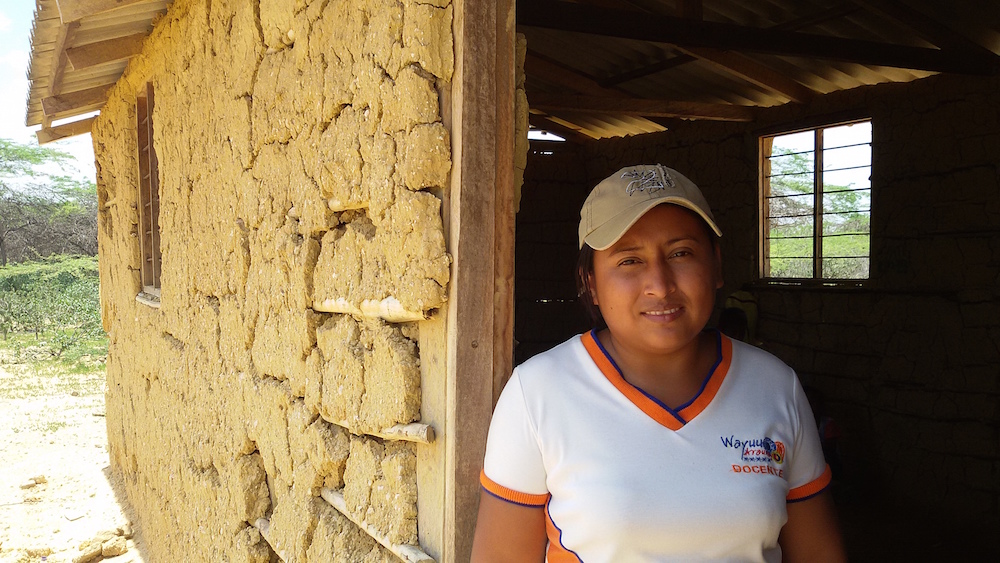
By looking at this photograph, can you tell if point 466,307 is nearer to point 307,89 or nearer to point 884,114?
point 307,89

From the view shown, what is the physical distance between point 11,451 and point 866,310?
801 centimetres

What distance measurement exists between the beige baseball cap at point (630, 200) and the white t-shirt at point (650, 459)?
206 mm

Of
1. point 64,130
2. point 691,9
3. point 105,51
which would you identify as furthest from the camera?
point 64,130

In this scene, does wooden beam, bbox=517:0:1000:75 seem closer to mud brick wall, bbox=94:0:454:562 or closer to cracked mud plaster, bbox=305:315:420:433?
mud brick wall, bbox=94:0:454:562

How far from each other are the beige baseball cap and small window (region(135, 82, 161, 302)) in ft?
13.2

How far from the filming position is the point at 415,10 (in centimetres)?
162

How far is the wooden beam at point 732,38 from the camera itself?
3785 mm

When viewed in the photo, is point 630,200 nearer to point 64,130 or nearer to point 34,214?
point 64,130

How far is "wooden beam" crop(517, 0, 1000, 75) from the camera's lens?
12.4 ft

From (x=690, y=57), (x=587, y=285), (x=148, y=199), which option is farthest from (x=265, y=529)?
(x=690, y=57)

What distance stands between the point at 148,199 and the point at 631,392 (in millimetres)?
4690

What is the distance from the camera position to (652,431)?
1.30 m

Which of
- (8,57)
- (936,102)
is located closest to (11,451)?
(936,102)

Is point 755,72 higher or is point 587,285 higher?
point 755,72
